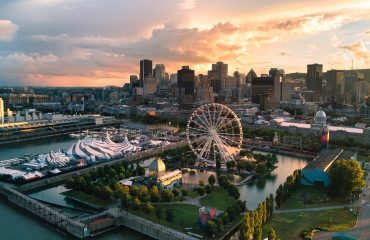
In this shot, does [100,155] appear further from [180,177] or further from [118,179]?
[180,177]

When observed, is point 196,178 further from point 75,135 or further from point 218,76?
point 218,76

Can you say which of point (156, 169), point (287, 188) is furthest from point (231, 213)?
point (156, 169)

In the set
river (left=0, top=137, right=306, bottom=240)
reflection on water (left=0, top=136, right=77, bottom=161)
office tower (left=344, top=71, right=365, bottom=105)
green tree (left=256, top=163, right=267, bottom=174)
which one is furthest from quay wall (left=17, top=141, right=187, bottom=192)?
office tower (left=344, top=71, right=365, bottom=105)

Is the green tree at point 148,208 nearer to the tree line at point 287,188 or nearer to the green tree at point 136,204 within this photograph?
the green tree at point 136,204

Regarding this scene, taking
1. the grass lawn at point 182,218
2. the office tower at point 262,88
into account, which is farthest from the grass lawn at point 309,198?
the office tower at point 262,88

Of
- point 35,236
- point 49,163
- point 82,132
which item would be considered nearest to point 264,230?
point 35,236

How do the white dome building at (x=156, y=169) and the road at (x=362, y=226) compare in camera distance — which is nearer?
the road at (x=362, y=226)

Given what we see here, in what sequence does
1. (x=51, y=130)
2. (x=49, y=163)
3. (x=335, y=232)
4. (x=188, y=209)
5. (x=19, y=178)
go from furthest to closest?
(x=51, y=130) < (x=49, y=163) < (x=19, y=178) < (x=188, y=209) < (x=335, y=232)
